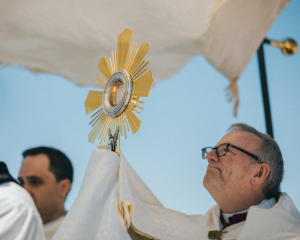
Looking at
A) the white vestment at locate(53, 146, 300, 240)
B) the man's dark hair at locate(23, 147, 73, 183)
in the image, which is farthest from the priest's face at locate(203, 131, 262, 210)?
the man's dark hair at locate(23, 147, 73, 183)

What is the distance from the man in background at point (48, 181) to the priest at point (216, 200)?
4.03ft

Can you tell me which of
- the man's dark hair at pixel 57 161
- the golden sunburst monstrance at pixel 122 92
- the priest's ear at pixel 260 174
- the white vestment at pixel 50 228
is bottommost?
the white vestment at pixel 50 228

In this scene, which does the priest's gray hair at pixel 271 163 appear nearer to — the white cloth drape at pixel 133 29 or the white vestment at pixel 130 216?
the white vestment at pixel 130 216

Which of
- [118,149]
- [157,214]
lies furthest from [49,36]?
[157,214]

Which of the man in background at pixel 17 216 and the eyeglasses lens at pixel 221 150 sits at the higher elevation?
the eyeglasses lens at pixel 221 150

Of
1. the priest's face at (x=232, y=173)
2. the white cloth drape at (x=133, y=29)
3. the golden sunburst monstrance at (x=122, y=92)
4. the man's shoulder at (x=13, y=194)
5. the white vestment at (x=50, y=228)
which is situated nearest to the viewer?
the golden sunburst monstrance at (x=122, y=92)

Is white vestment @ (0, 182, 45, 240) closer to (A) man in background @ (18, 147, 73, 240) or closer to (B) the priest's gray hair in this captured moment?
(A) man in background @ (18, 147, 73, 240)

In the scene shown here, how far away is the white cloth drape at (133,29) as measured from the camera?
250 cm

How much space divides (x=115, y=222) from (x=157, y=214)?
476 mm

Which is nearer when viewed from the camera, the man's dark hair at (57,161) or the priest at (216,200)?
the priest at (216,200)

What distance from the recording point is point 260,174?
2.19 metres

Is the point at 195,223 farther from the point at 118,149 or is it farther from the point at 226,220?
the point at 118,149

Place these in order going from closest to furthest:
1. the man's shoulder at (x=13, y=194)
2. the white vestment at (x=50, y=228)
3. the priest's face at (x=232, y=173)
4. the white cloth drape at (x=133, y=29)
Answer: the man's shoulder at (x=13, y=194) < the priest's face at (x=232, y=173) < the white cloth drape at (x=133, y=29) < the white vestment at (x=50, y=228)

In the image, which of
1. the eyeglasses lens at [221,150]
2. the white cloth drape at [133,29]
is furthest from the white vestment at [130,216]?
the white cloth drape at [133,29]
